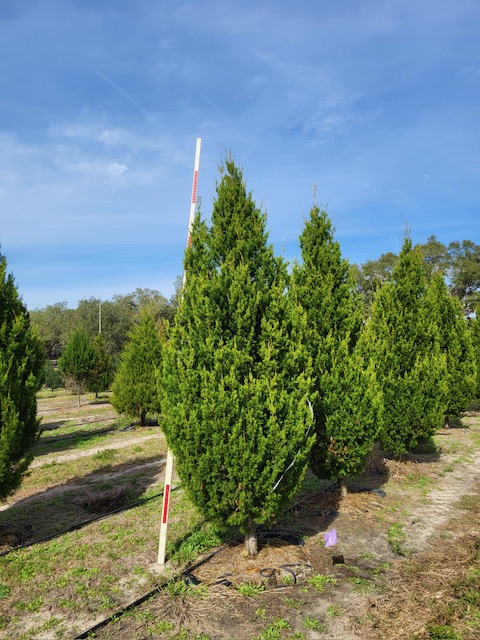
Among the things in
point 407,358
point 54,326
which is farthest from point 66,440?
point 54,326

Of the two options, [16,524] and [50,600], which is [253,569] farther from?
[16,524]

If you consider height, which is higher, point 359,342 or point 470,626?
point 359,342

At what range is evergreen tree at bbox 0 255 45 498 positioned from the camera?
20.8 ft

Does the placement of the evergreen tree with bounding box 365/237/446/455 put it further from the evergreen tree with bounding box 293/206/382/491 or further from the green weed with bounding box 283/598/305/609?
the green weed with bounding box 283/598/305/609

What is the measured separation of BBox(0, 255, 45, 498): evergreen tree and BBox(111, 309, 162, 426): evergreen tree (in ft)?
36.8

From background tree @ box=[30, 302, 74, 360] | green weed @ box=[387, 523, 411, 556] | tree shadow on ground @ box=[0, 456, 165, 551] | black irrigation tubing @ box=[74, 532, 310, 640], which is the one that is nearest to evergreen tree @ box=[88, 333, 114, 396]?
tree shadow on ground @ box=[0, 456, 165, 551]

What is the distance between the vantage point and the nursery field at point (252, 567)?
4.37 metres

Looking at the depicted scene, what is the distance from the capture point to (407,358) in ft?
35.7

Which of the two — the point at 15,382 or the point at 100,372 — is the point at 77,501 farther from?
the point at 100,372

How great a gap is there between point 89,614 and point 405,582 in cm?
383

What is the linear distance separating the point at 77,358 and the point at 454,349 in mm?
22079

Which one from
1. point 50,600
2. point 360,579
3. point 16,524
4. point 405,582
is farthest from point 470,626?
point 16,524

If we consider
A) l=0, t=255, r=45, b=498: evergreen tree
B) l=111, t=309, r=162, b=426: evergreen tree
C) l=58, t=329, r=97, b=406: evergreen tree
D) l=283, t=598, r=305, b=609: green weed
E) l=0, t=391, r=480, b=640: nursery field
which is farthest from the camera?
l=58, t=329, r=97, b=406: evergreen tree

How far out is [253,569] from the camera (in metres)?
5.54
